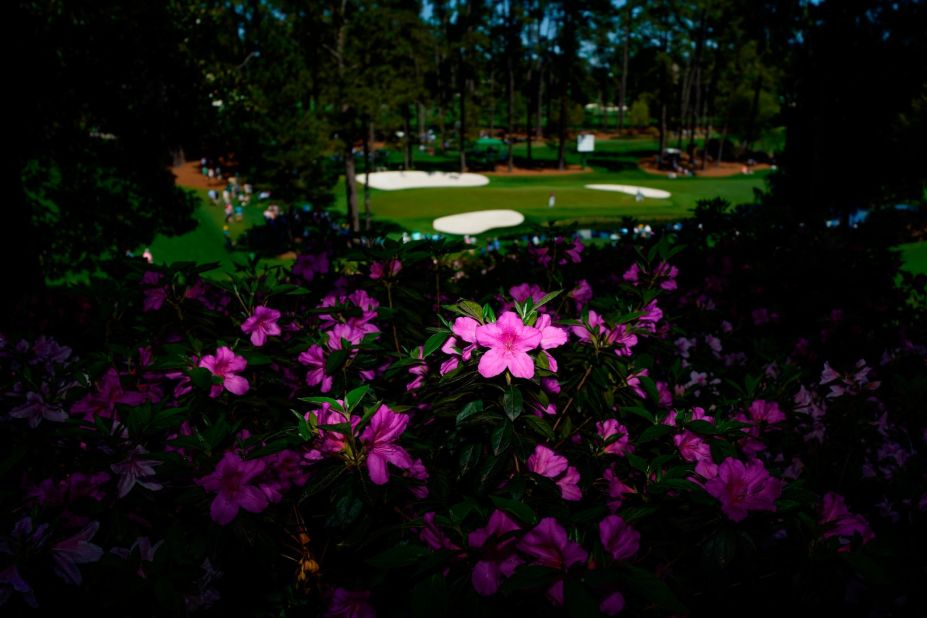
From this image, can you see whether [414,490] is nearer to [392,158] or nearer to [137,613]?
[137,613]

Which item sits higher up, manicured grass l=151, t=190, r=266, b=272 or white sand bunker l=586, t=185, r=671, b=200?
white sand bunker l=586, t=185, r=671, b=200

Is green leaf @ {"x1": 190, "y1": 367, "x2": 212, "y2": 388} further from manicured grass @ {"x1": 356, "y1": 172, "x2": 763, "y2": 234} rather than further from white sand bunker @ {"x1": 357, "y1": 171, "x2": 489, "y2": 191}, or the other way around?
white sand bunker @ {"x1": 357, "y1": 171, "x2": 489, "y2": 191}

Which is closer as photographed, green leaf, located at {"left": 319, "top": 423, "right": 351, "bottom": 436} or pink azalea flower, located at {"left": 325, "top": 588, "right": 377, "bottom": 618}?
green leaf, located at {"left": 319, "top": 423, "right": 351, "bottom": 436}

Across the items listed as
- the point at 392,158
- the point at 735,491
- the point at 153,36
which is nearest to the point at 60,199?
the point at 153,36

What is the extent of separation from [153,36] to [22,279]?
158 inches

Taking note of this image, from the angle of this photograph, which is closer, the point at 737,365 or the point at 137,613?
the point at 137,613

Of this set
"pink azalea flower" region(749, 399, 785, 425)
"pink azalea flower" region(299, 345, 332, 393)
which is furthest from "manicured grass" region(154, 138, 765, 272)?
"pink azalea flower" region(299, 345, 332, 393)

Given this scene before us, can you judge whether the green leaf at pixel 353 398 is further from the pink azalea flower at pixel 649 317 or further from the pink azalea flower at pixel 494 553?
the pink azalea flower at pixel 649 317

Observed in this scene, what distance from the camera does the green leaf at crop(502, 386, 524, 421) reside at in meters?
1.40

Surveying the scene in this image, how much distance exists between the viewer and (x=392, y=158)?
156ft

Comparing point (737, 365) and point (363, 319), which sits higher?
point (363, 319)

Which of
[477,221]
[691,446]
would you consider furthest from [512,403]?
[477,221]

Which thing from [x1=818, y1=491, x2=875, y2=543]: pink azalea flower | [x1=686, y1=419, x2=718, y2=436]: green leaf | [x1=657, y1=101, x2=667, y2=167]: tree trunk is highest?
[x1=657, y1=101, x2=667, y2=167]: tree trunk

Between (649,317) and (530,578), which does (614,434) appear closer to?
(649,317)
